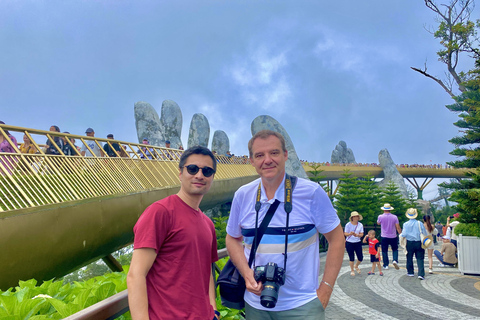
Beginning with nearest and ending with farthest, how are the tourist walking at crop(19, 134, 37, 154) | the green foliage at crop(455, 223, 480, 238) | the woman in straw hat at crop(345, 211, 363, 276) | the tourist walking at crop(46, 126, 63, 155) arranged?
the tourist walking at crop(19, 134, 37, 154) < the tourist walking at crop(46, 126, 63, 155) < the woman in straw hat at crop(345, 211, 363, 276) < the green foliage at crop(455, 223, 480, 238)

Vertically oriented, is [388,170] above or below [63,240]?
above

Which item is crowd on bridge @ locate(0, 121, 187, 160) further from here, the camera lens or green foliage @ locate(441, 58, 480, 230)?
green foliage @ locate(441, 58, 480, 230)

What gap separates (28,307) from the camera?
9.47 feet

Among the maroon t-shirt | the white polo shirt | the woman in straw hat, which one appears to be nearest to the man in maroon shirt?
the maroon t-shirt

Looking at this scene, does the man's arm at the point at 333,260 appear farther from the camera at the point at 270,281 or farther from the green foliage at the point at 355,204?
the green foliage at the point at 355,204

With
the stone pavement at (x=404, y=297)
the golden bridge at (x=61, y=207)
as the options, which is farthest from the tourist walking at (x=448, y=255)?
the golden bridge at (x=61, y=207)

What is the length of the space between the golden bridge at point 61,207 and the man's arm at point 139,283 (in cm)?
620

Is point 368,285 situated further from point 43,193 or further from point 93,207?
point 43,193

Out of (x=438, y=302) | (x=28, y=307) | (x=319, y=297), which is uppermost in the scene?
(x=319, y=297)

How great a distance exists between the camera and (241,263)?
275 cm

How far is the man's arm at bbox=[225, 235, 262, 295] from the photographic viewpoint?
2.57m

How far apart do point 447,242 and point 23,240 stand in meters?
15.5

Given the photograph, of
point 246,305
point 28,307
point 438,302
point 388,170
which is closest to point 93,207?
point 28,307

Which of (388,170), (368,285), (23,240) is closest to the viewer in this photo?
(23,240)
